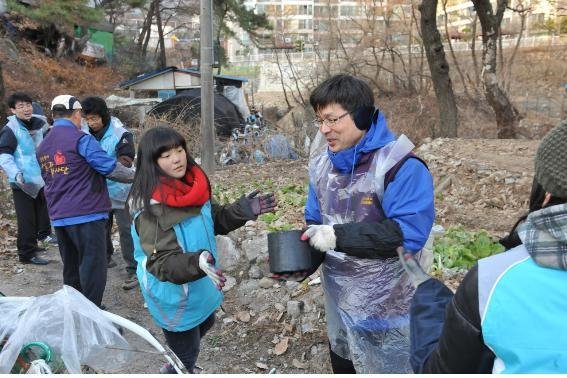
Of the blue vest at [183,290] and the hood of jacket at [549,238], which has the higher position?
the hood of jacket at [549,238]

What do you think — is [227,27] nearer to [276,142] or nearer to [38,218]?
[276,142]

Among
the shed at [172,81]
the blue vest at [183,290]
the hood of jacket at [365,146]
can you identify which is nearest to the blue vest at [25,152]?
the blue vest at [183,290]

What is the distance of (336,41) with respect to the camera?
2367 cm

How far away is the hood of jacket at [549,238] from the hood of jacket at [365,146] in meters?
1.06

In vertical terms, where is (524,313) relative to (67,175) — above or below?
above

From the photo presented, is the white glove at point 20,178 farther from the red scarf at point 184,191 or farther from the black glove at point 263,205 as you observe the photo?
the black glove at point 263,205

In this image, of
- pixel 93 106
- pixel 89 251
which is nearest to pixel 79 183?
pixel 89 251

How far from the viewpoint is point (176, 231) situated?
2.33 metres

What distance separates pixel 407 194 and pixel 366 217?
200 millimetres

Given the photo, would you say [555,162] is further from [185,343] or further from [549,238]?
[185,343]

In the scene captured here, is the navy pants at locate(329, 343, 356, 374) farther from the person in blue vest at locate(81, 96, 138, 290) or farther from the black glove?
the person in blue vest at locate(81, 96, 138, 290)

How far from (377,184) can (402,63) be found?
2211 centimetres

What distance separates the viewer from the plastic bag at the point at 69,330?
6.27 ft

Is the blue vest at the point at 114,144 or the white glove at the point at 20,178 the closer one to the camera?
the blue vest at the point at 114,144
